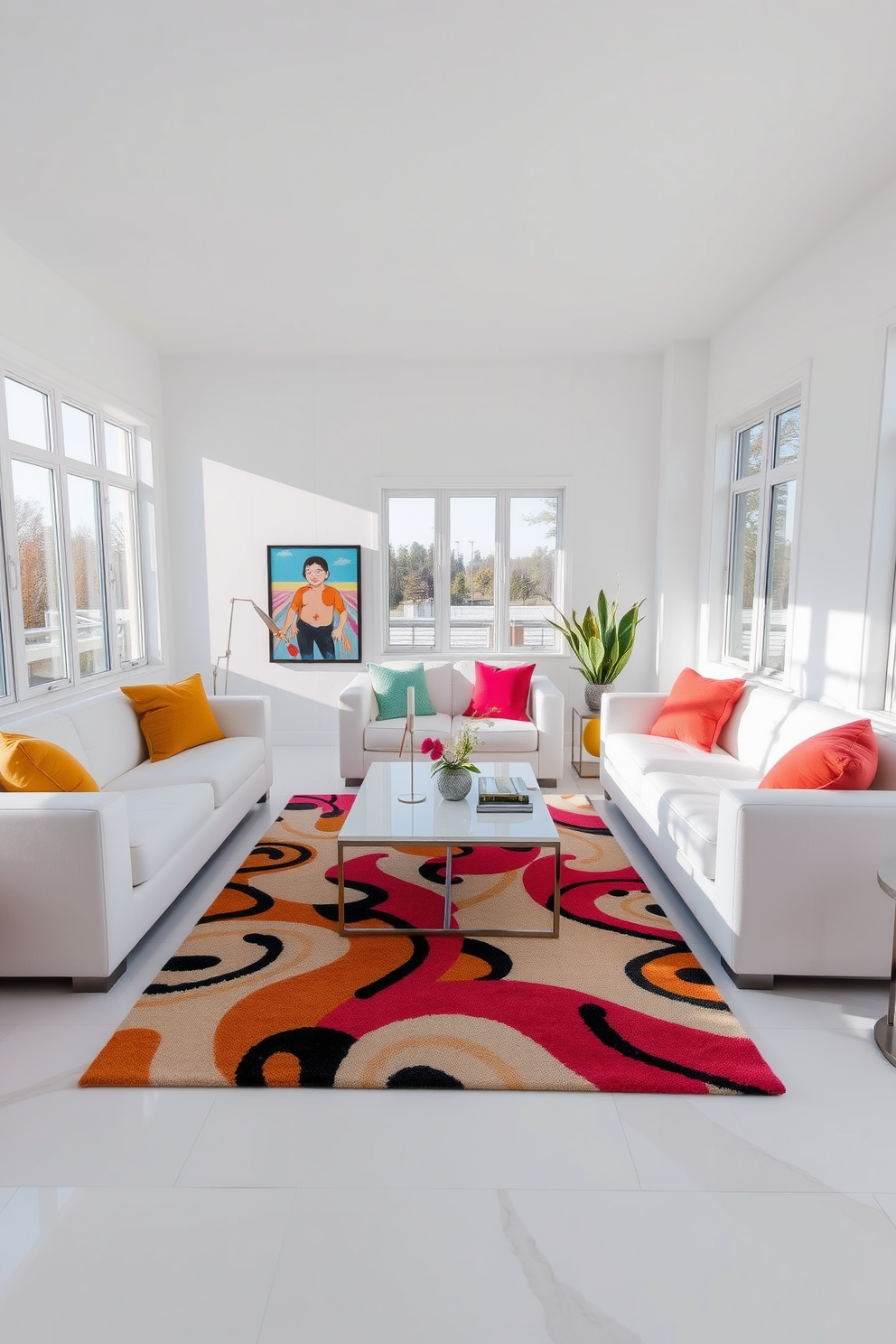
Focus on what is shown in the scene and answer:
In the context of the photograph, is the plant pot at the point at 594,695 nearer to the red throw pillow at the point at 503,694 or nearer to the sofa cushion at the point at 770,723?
the red throw pillow at the point at 503,694

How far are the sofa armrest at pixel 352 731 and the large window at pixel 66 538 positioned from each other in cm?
161

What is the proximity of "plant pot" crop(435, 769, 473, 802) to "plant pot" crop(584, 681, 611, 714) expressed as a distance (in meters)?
2.26

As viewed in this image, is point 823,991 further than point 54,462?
No

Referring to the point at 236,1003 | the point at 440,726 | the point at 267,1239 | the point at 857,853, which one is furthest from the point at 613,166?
the point at 267,1239

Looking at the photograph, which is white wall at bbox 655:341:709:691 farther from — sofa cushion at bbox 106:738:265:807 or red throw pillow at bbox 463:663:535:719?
sofa cushion at bbox 106:738:265:807

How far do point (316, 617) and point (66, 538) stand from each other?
2.03m

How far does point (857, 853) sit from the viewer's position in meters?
2.44

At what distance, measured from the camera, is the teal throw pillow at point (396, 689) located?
5125mm

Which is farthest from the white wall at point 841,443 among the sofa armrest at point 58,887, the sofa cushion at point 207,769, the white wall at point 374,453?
the sofa armrest at point 58,887

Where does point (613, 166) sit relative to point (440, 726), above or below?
above

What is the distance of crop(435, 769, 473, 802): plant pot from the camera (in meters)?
3.27

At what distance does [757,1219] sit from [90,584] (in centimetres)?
478

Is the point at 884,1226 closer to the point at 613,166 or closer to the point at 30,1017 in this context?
the point at 30,1017

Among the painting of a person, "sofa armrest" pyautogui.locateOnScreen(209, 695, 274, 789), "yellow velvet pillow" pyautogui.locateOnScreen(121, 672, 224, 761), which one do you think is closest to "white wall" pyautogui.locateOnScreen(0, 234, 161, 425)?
the painting of a person
